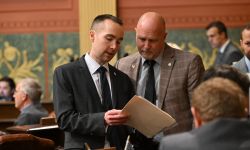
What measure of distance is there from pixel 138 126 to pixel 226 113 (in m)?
1.40

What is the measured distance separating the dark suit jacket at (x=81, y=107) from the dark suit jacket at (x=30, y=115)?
222cm

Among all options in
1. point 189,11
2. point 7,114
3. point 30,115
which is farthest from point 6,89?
point 189,11

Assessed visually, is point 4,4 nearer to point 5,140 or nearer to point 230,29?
point 230,29

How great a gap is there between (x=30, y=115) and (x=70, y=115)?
239cm

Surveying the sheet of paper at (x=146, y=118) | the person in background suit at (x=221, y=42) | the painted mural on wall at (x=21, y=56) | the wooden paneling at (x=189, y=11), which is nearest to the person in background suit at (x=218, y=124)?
the sheet of paper at (x=146, y=118)

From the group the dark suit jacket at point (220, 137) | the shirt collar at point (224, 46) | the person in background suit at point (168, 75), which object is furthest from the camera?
the shirt collar at point (224, 46)

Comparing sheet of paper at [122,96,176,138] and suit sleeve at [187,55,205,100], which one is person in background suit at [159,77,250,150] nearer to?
sheet of paper at [122,96,176,138]

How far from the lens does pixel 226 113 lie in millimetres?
2469

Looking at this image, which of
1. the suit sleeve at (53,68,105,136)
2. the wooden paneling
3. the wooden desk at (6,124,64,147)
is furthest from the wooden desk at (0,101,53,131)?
the suit sleeve at (53,68,105,136)

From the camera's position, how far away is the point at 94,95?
3.87 metres

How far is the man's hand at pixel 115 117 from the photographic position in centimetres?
367

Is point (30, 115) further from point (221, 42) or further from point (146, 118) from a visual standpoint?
point (221, 42)

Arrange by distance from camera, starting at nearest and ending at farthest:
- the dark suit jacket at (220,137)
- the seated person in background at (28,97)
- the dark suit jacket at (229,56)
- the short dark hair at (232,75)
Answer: the dark suit jacket at (220,137) < the short dark hair at (232,75) < the seated person in background at (28,97) < the dark suit jacket at (229,56)

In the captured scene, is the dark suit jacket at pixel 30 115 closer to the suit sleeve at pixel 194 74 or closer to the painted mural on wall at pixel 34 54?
the suit sleeve at pixel 194 74
